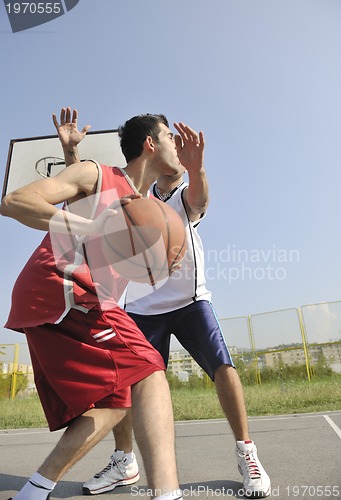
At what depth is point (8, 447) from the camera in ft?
15.8

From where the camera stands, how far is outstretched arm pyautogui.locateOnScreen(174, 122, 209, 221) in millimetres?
2758

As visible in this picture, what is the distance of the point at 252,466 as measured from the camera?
2471 mm

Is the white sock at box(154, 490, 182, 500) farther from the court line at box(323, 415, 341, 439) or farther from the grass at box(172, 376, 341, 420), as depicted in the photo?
the grass at box(172, 376, 341, 420)

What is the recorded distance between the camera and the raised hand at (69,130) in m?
2.69

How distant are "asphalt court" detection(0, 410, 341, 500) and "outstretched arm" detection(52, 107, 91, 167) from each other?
81.0 inches

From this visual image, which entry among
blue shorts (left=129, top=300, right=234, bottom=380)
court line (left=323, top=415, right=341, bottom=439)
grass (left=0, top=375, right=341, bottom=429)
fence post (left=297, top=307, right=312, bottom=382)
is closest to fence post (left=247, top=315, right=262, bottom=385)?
fence post (left=297, top=307, right=312, bottom=382)

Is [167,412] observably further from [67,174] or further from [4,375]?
[4,375]

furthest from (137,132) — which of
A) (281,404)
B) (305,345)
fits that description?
(305,345)

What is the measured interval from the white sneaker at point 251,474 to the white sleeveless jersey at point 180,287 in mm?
982

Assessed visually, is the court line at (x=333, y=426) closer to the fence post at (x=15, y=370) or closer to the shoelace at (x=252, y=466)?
the shoelace at (x=252, y=466)

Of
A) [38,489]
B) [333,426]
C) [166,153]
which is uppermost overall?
[166,153]

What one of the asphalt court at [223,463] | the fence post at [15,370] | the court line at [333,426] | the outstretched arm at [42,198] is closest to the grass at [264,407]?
the court line at [333,426]

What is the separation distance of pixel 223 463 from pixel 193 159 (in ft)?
7.13

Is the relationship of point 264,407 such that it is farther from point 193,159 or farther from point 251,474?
point 193,159
